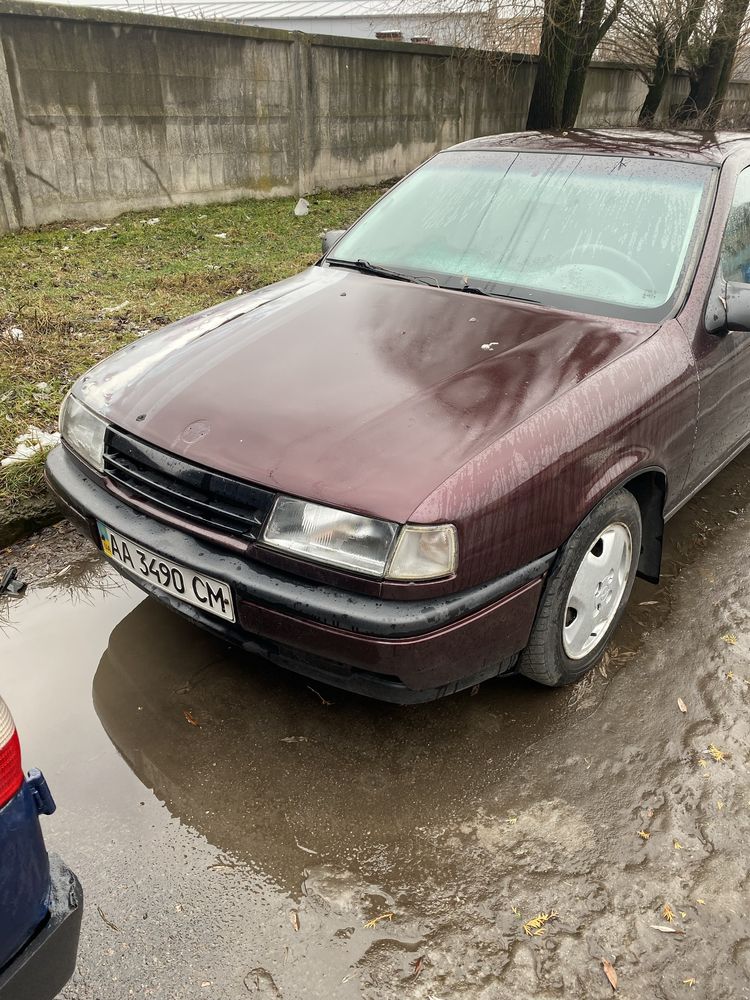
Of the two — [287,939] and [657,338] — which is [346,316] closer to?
[657,338]

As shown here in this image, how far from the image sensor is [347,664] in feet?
6.40

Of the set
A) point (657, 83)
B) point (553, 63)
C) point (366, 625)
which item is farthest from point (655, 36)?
point (366, 625)

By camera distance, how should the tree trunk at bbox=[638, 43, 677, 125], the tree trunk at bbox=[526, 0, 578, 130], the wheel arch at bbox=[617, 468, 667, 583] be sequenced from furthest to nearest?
1. the tree trunk at bbox=[638, 43, 677, 125]
2. the tree trunk at bbox=[526, 0, 578, 130]
3. the wheel arch at bbox=[617, 468, 667, 583]

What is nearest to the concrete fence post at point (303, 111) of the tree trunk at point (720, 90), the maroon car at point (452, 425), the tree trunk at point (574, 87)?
the tree trunk at point (574, 87)

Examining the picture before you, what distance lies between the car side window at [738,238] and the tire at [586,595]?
1067mm

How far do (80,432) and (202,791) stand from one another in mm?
1204

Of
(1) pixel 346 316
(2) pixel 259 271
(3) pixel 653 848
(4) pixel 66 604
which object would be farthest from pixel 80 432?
(2) pixel 259 271

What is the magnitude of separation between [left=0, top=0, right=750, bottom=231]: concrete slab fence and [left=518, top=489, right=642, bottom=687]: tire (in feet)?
22.9

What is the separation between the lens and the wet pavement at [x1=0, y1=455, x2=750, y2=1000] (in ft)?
5.76

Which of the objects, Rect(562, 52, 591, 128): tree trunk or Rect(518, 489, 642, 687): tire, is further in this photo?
Rect(562, 52, 591, 128): tree trunk

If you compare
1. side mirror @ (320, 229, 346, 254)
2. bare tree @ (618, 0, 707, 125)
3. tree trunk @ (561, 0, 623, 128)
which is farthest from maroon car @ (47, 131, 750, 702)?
bare tree @ (618, 0, 707, 125)

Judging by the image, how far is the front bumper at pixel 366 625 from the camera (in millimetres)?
1878

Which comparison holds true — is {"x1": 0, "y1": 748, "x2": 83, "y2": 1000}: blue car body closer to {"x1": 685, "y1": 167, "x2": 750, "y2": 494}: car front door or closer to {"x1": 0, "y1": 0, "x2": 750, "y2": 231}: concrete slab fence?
{"x1": 685, "y1": 167, "x2": 750, "y2": 494}: car front door

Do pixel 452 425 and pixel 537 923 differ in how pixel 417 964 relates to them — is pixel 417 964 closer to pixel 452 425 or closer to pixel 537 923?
pixel 537 923
